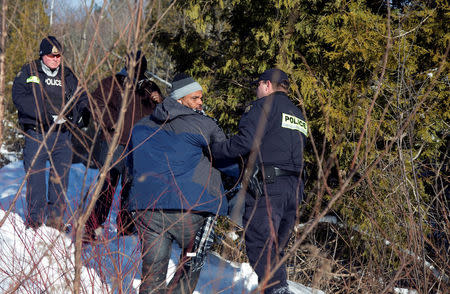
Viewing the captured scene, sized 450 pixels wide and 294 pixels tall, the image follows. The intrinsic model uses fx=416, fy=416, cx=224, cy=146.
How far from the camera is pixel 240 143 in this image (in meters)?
2.78

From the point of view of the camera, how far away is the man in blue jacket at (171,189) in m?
2.62

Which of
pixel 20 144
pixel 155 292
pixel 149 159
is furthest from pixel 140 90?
Answer: pixel 20 144

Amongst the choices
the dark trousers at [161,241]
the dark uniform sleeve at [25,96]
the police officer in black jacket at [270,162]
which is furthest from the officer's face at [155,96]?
the dark trousers at [161,241]

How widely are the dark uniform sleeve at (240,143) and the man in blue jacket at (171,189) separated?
0.32ft

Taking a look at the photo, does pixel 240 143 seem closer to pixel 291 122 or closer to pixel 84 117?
pixel 291 122

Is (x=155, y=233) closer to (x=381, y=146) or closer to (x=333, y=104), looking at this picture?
(x=333, y=104)

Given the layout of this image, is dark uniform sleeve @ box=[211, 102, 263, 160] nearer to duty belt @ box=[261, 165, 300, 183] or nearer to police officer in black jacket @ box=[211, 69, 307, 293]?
police officer in black jacket @ box=[211, 69, 307, 293]

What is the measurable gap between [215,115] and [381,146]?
90.0 inches

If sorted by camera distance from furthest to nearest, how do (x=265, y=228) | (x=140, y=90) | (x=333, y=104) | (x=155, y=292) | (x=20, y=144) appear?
(x=20, y=144), (x=333, y=104), (x=140, y=90), (x=265, y=228), (x=155, y=292)

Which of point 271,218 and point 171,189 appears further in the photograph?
point 271,218

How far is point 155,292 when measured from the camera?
2539 mm

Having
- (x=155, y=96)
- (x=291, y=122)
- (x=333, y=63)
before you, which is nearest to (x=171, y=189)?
(x=291, y=122)

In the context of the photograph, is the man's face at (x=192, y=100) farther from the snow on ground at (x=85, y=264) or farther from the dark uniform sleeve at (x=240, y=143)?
the snow on ground at (x=85, y=264)

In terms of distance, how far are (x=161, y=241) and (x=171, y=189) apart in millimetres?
327
